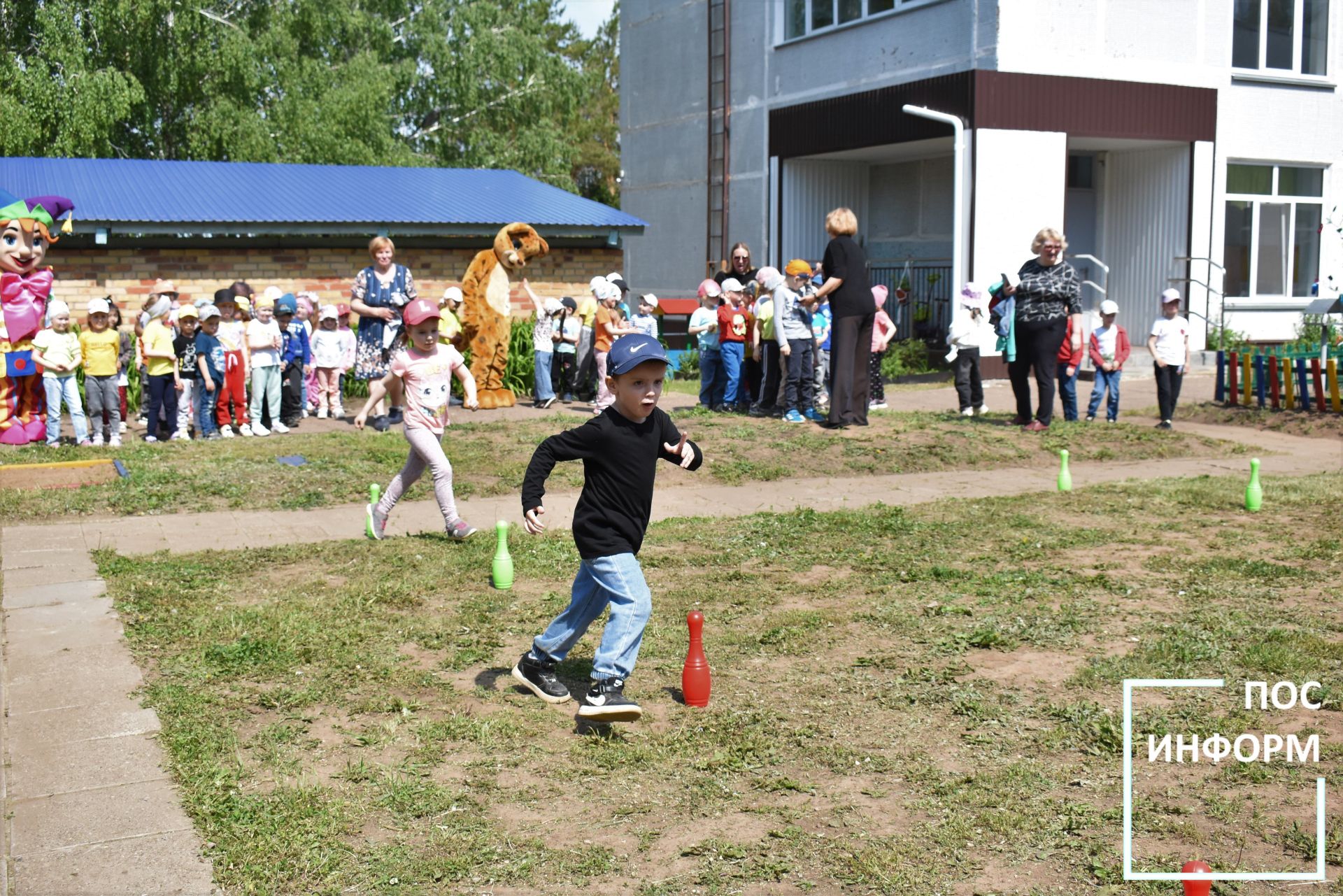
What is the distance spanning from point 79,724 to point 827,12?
21873 millimetres

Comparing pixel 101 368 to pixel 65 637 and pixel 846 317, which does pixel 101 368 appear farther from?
pixel 846 317

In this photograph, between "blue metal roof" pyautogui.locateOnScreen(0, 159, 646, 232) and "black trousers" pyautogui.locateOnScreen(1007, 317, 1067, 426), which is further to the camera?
"blue metal roof" pyautogui.locateOnScreen(0, 159, 646, 232)

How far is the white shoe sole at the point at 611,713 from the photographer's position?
5156 mm

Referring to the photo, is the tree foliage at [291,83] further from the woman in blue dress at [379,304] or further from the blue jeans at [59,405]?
the woman in blue dress at [379,304]

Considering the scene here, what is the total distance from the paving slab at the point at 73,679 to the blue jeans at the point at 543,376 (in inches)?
427

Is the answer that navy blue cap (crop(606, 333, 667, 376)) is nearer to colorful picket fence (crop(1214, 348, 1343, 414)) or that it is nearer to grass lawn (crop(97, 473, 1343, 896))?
grass lawn (crop(97, 473, 1343, 896))

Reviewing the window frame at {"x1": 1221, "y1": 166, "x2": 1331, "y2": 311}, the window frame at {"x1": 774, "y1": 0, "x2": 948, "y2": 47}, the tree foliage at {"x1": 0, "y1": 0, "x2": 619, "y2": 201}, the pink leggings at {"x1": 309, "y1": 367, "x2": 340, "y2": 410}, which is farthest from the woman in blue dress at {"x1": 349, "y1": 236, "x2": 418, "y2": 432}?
the tree foliage at {"x1": 0, "y1": 0, "x2": 619, "y2": 201}

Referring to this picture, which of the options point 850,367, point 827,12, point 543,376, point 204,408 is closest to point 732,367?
point 850,367

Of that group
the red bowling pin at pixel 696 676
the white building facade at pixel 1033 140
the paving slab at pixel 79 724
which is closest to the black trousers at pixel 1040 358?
the white building facade at pixel 1033 140

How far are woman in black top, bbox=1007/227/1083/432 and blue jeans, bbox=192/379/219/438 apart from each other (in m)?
8.51

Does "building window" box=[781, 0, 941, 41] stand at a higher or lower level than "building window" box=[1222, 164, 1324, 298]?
higher

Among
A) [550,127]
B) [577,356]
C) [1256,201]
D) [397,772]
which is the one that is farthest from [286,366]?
[550,127]

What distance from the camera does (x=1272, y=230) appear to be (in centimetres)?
2436

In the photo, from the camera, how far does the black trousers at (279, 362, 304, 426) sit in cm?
1515
